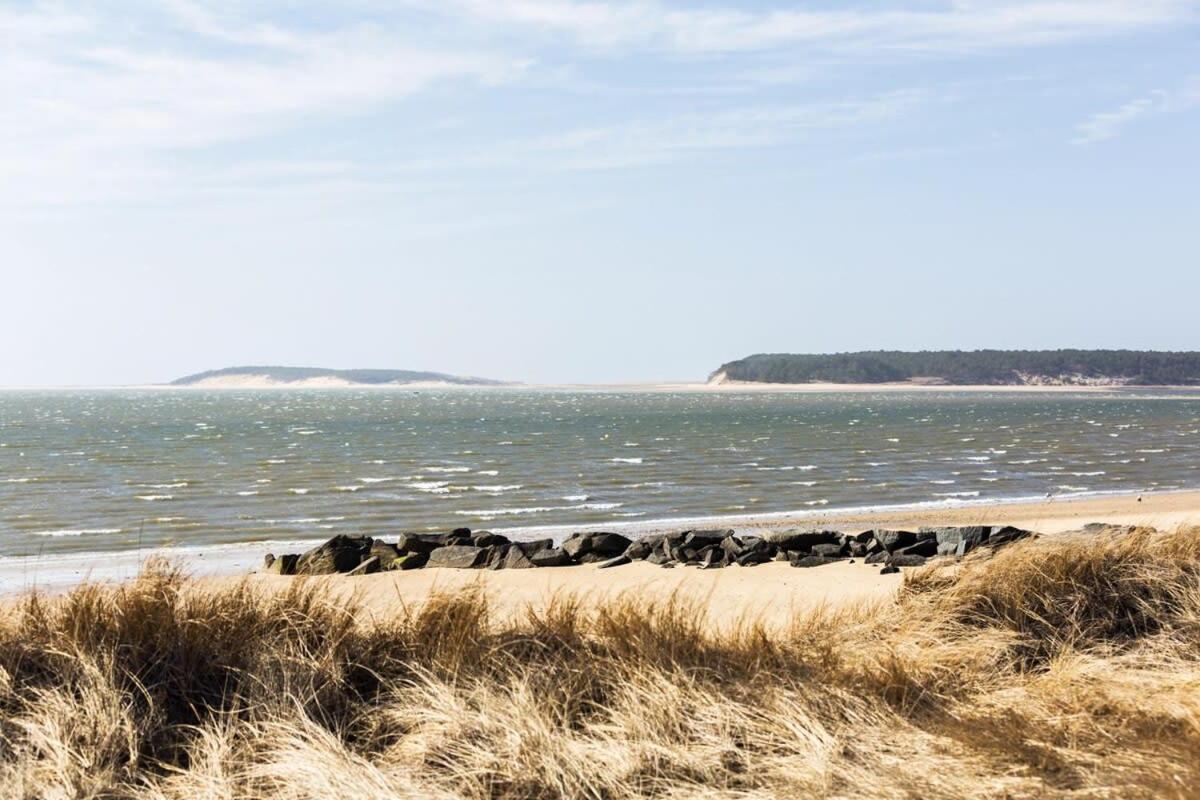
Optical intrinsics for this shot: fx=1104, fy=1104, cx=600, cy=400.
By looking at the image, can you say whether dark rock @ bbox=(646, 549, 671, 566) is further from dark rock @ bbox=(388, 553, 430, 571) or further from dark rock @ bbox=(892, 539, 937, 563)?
dark rock @ bbox=(388, 553, 430, 571)

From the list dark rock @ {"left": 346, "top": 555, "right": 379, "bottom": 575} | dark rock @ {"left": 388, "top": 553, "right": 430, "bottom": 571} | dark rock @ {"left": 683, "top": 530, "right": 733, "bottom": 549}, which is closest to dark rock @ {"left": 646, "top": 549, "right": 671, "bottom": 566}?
dark rock @ {"left": 683, "top": 530, "right": 733, "bottom": 549}

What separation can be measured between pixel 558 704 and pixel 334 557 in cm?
1299

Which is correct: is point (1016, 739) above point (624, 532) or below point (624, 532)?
above

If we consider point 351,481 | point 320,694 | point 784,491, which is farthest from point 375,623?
point 351,481

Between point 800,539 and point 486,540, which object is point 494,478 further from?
point 800,539

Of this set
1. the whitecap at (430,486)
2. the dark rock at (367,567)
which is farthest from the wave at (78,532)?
the whitecap at (430,486)

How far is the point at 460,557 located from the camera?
60.9ft

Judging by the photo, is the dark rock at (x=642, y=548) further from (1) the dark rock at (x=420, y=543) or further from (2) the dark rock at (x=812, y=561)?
(1) the dark rock at (x=420, y=543)

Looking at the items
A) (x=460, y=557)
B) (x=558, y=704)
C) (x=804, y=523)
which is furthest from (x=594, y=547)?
(x=558, y=704)

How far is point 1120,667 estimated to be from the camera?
6961mm

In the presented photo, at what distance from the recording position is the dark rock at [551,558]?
18.3 m

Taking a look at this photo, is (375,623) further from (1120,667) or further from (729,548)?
(729,548)

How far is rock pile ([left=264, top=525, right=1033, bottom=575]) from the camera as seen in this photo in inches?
689

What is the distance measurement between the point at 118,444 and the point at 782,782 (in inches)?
2287
